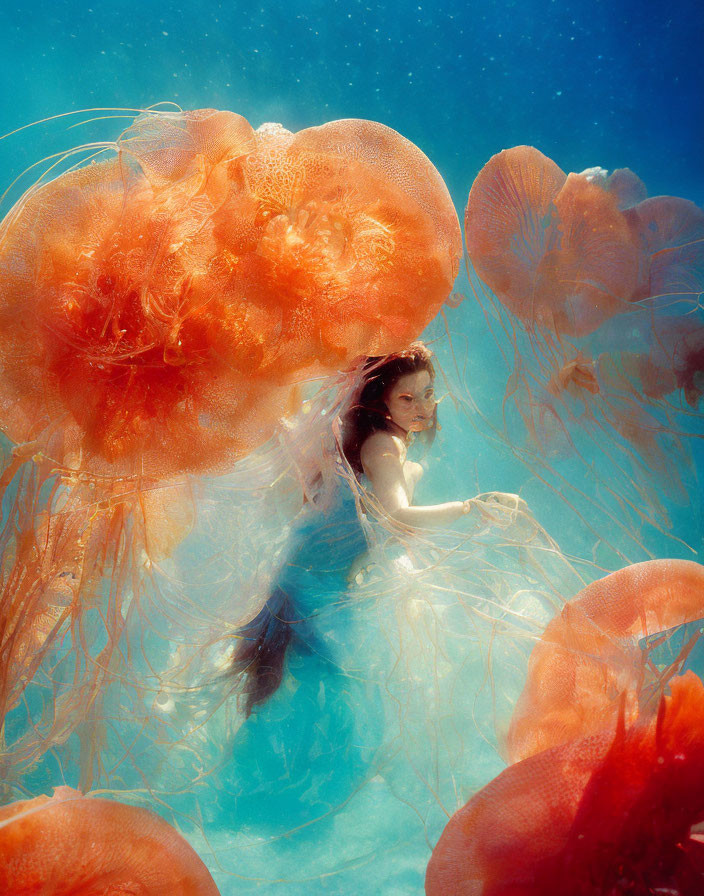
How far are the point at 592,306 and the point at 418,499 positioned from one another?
97cm

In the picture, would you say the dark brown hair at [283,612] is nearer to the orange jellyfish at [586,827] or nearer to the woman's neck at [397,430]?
the woman's neck at [397,430]

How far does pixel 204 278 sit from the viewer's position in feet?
3.08

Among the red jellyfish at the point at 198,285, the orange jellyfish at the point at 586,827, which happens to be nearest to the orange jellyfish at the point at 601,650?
the orange jellyfish at the point at 586,827

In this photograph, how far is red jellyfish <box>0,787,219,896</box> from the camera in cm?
78

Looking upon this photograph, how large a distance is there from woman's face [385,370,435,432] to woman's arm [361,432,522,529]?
0.07 m

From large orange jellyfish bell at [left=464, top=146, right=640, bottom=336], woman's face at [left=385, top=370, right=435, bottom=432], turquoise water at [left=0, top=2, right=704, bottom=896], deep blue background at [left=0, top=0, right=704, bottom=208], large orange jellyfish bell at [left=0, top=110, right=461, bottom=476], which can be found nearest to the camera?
large orange jellyfish bell at [left=0, top=110, right=461, bottom=476]

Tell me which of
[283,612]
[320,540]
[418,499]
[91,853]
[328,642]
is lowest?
[91,853]

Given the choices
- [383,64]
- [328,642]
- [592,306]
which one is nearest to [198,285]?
[592,306]

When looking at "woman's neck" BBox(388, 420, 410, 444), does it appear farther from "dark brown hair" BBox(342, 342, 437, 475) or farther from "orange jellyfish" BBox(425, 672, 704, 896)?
"orange jellyfish" BBox(425, 672, 704, 896)

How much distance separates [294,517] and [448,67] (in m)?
1.54

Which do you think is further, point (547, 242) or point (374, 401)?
point (374, 401)

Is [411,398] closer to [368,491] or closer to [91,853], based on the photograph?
[368,491]

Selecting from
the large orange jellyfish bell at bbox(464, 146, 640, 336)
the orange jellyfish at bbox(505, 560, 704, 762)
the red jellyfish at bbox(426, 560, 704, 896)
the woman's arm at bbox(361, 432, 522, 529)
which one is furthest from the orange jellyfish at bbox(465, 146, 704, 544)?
the red jellyfish at bbox(426, 560, 704, 896)

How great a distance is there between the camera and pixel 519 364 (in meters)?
1.28
